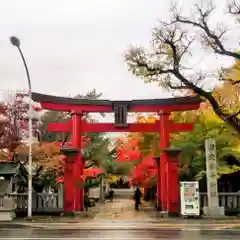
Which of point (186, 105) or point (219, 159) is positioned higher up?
point (186, 105)

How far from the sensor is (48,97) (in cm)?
2845

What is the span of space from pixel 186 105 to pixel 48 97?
8.72 m

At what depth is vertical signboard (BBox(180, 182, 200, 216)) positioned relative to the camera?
82.9ft

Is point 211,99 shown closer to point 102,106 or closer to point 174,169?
point 174,169

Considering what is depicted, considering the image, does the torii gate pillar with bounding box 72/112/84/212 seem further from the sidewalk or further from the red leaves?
the red leaves

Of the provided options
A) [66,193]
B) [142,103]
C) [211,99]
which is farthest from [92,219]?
[211,99]

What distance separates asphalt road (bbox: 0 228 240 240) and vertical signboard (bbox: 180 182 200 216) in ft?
18.4

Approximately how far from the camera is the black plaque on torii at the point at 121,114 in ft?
94.2

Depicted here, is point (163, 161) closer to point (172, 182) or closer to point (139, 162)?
point (172, 182)

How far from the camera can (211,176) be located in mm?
26141

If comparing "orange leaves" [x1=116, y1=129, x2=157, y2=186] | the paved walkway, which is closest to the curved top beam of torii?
the paved walkway

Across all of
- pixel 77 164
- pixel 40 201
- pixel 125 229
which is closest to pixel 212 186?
pixel 125 229

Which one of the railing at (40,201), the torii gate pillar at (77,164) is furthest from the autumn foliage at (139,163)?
the railing at (40,201)

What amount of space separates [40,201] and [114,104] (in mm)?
7587
